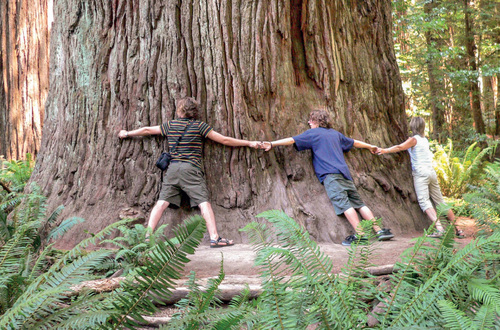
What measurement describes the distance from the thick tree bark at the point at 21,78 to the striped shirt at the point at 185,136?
20.8 ft

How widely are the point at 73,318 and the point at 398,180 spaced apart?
5.81m

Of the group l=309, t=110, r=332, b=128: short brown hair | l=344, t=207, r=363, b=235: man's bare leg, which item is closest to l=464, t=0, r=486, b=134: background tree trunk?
l=309, t=110, r=332, b=128: short brown hair

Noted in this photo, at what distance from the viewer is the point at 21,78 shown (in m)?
10.3

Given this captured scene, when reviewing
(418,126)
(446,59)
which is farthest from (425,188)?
(446,59)

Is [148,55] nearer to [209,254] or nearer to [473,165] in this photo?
[209,254]

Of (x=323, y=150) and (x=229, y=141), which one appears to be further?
(x=323, y=150)

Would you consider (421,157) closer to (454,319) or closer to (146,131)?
(146,131)

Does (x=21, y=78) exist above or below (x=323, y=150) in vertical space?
above

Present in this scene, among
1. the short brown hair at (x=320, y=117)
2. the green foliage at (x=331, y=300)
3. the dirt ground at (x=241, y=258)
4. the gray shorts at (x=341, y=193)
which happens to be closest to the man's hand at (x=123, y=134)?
the dirt ground at (x=241, y=258)

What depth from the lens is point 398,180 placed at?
666 centimetres

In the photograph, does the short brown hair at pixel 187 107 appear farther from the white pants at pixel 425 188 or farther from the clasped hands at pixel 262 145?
the white pants at pixel 425 188

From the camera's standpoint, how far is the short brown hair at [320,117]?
19.2ft

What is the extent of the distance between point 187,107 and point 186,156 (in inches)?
25.3

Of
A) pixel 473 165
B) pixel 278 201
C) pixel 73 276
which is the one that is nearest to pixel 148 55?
pixel 278 201
